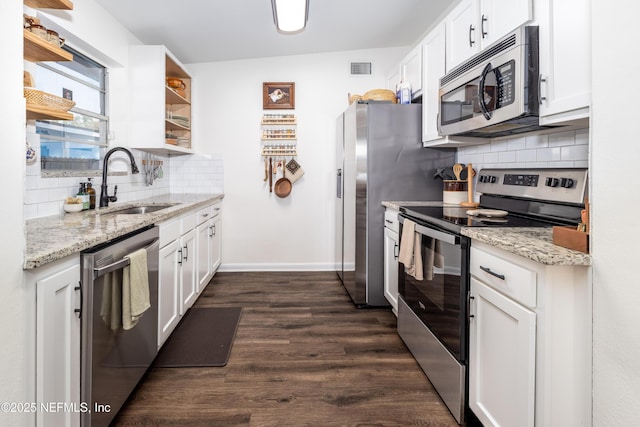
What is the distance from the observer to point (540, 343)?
1.28 m

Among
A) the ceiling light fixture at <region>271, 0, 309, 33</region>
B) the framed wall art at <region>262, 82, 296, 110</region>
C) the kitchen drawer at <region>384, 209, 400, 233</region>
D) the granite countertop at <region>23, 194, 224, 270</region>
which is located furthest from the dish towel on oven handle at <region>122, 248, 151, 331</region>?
the framed wall art at <region>262, 82, 296, 110</region>

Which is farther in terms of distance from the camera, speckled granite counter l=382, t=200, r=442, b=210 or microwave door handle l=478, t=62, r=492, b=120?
speckled granite counter l=382, t=200, r=442, b=210

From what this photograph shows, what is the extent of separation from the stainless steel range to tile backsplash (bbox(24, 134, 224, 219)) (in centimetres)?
199

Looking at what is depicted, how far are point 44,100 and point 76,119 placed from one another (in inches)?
42.7

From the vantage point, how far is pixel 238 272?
4535 mm

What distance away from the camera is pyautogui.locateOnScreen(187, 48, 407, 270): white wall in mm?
4527

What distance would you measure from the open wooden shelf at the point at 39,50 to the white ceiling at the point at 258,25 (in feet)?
4.02

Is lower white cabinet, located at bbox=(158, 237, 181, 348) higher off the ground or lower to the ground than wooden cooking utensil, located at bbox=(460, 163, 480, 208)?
lower

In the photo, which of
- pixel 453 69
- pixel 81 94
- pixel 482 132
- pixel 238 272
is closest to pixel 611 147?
pixel 482 132

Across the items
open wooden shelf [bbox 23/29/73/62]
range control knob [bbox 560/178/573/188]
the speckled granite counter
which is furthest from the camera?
the speckled granite counter

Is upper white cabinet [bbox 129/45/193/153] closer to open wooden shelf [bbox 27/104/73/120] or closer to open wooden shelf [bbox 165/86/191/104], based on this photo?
open wooden shelf [bbox 165/86/191/104]

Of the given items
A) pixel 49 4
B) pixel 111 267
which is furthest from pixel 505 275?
pixel 49 4

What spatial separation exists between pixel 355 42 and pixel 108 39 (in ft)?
7.77

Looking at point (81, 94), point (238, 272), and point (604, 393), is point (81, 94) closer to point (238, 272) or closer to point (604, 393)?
point (238, 272)
